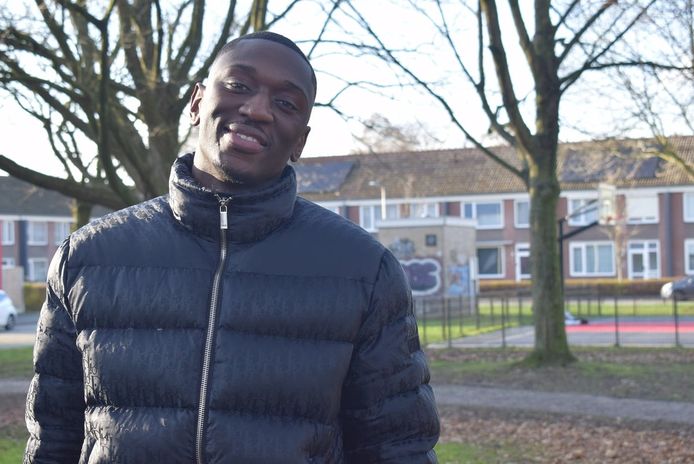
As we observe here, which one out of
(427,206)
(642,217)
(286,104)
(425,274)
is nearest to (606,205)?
(425,274)

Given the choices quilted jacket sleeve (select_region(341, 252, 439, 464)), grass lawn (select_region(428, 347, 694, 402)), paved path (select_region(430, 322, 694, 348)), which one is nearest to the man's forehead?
quilted jacket sleeve (select_region(341, 252, 439, 464))

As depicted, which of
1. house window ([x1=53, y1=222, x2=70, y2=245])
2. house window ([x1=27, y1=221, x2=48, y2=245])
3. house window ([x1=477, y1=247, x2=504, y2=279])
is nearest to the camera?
house window ([x1=477, y1=247, x2=504, y2=279])

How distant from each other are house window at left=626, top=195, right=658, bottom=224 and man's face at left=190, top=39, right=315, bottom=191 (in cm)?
5460

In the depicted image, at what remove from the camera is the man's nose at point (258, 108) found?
2330 millimetres

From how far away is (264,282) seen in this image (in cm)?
228

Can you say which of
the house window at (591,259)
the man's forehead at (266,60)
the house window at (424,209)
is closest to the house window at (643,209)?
the house window at (591,259)

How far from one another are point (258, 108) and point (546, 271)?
13728mm

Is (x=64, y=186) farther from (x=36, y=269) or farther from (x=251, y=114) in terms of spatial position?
(x=36, y=269)

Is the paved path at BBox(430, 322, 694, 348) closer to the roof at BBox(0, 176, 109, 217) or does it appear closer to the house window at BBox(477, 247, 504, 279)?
the house window at BBox(477, 247, 504, 279)

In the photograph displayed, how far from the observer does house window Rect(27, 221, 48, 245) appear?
6075cm

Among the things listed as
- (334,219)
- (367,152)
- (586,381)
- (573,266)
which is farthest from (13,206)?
(334,219)

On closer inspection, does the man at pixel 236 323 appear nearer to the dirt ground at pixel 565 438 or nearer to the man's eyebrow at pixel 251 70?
the man's eyebrow at pixel 251 70

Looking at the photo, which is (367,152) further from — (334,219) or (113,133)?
(334,219)

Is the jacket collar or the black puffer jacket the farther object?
the jacket collar
